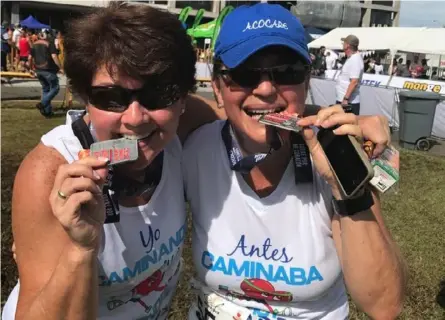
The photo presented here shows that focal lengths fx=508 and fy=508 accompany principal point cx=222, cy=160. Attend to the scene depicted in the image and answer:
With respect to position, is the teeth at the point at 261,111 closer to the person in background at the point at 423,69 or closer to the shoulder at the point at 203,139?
the shoulder at the point at 203,139

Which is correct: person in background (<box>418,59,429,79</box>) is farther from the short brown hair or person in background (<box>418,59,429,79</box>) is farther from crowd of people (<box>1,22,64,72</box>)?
the short brown hair

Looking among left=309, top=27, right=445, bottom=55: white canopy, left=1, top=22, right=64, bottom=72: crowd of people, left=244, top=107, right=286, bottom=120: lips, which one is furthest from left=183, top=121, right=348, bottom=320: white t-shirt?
left=1, top=22, right=64, bottom=72: crowd of people

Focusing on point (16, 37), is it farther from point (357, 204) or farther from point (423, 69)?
point (357, 204)

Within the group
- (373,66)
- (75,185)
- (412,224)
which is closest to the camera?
(75,185)

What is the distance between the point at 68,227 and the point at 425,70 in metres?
27.1

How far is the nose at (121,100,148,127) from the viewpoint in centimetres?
177

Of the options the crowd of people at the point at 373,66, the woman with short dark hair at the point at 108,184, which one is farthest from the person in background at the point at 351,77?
the crowd of people at the point at 373,66

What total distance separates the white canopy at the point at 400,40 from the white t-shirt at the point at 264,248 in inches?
778

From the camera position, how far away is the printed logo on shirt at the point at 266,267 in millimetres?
1932

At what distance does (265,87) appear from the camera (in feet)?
6.11

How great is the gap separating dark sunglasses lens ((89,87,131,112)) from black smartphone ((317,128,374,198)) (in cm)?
69

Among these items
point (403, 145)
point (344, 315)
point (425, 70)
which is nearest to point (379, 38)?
point (425, 70)

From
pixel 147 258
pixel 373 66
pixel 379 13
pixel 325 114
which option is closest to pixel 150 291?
pixel 147 258

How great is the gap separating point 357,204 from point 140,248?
824mm
